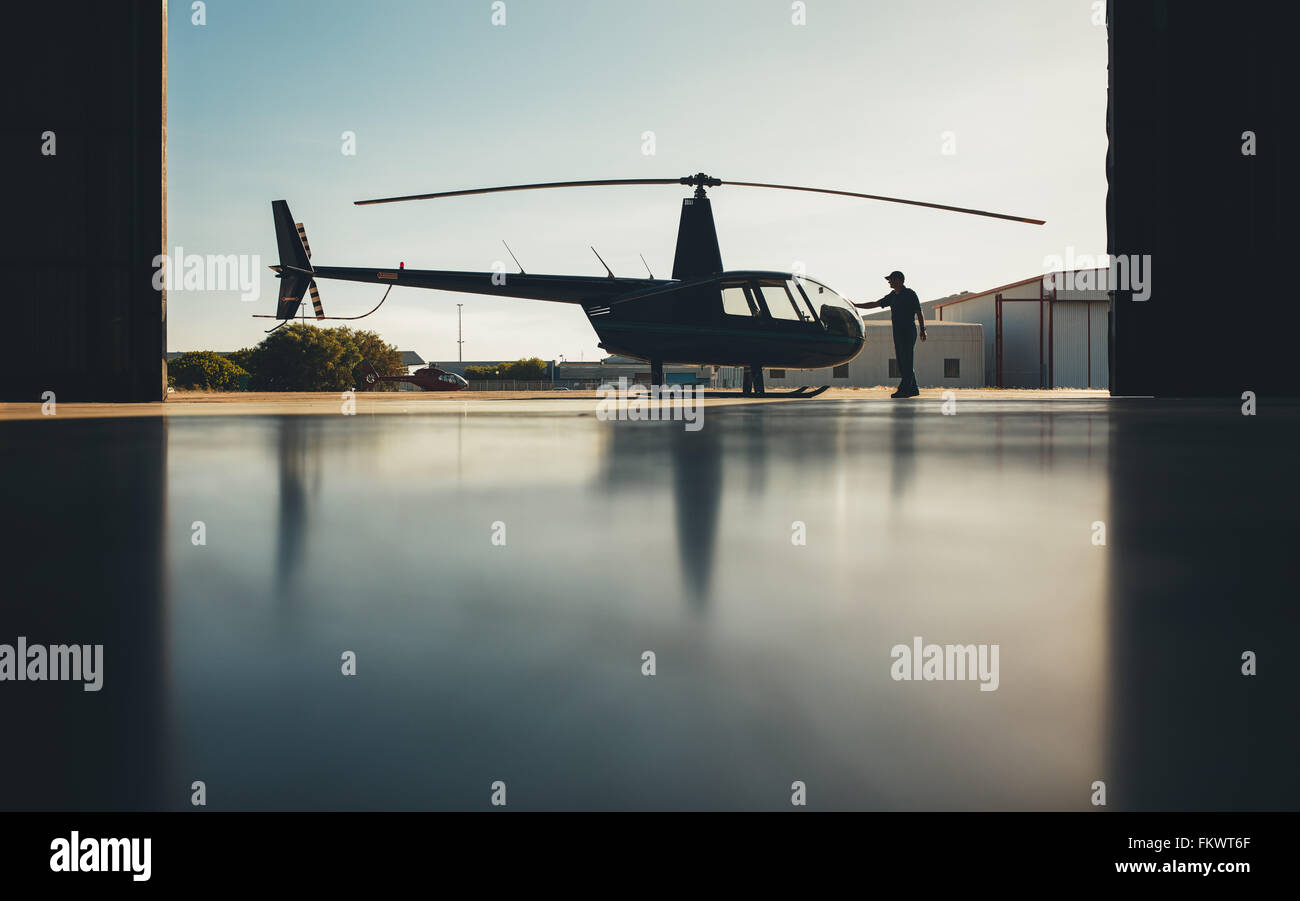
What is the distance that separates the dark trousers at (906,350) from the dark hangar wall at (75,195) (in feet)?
34.9

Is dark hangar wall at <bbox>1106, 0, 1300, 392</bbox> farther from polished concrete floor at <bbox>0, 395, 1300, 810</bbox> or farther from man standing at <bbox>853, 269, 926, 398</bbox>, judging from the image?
polished concrete floor at <bbox>0, 395, 1300, 810</bbox>

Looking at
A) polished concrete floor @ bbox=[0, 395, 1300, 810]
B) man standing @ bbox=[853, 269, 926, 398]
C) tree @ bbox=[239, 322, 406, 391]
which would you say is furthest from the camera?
tree @ bbox=[239, 322, 406, 391]

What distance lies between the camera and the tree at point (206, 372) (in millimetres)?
45031

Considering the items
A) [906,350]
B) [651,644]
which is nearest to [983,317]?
[906,350]

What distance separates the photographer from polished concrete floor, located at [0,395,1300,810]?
0.83 m

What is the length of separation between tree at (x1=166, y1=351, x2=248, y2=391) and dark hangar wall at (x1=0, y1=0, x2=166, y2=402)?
37.4 m

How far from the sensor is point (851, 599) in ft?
4.77

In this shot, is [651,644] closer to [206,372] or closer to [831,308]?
[831,308]

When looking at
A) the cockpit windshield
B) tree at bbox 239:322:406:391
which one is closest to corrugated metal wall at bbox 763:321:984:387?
the cockpit windshield

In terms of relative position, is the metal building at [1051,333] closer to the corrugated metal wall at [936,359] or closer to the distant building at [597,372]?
the corrugated metal wall at [936,359]

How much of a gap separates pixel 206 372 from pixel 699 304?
1743 inches

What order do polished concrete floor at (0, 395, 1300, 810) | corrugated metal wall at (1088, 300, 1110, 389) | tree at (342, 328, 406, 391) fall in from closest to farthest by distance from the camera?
polished concrete floor at (0, 395, 1300, 810), corrugated metal wall at (1088, 300, 1110, 389), tree at (342, 328, 406, 391)

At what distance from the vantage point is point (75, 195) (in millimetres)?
10398
